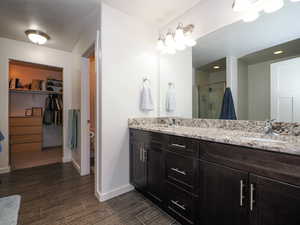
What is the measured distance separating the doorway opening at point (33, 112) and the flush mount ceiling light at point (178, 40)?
3.09 metres

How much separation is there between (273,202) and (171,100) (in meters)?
1.53

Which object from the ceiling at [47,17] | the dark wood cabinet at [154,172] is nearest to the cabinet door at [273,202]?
the dark wood cabinet at [154,172]

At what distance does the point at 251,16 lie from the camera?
1258 mm

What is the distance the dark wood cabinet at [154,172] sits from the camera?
57.8 inches

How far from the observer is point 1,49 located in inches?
97.1

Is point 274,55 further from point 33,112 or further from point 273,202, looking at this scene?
point 33,112

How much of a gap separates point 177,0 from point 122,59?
94cm

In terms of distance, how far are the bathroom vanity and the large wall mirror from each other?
47cm

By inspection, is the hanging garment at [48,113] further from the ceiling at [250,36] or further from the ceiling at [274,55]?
the ceiling at [274,55]

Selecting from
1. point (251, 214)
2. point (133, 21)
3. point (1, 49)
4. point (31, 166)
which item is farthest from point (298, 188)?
point (1, 49)

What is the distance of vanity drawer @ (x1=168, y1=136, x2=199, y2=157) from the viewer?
3.68ft

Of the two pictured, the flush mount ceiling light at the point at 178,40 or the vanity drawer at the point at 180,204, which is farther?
the flush mount ceiling light at the point at 178,40

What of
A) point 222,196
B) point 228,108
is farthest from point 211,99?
point 222,196

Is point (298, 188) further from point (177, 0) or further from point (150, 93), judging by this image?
point (177, 0)
